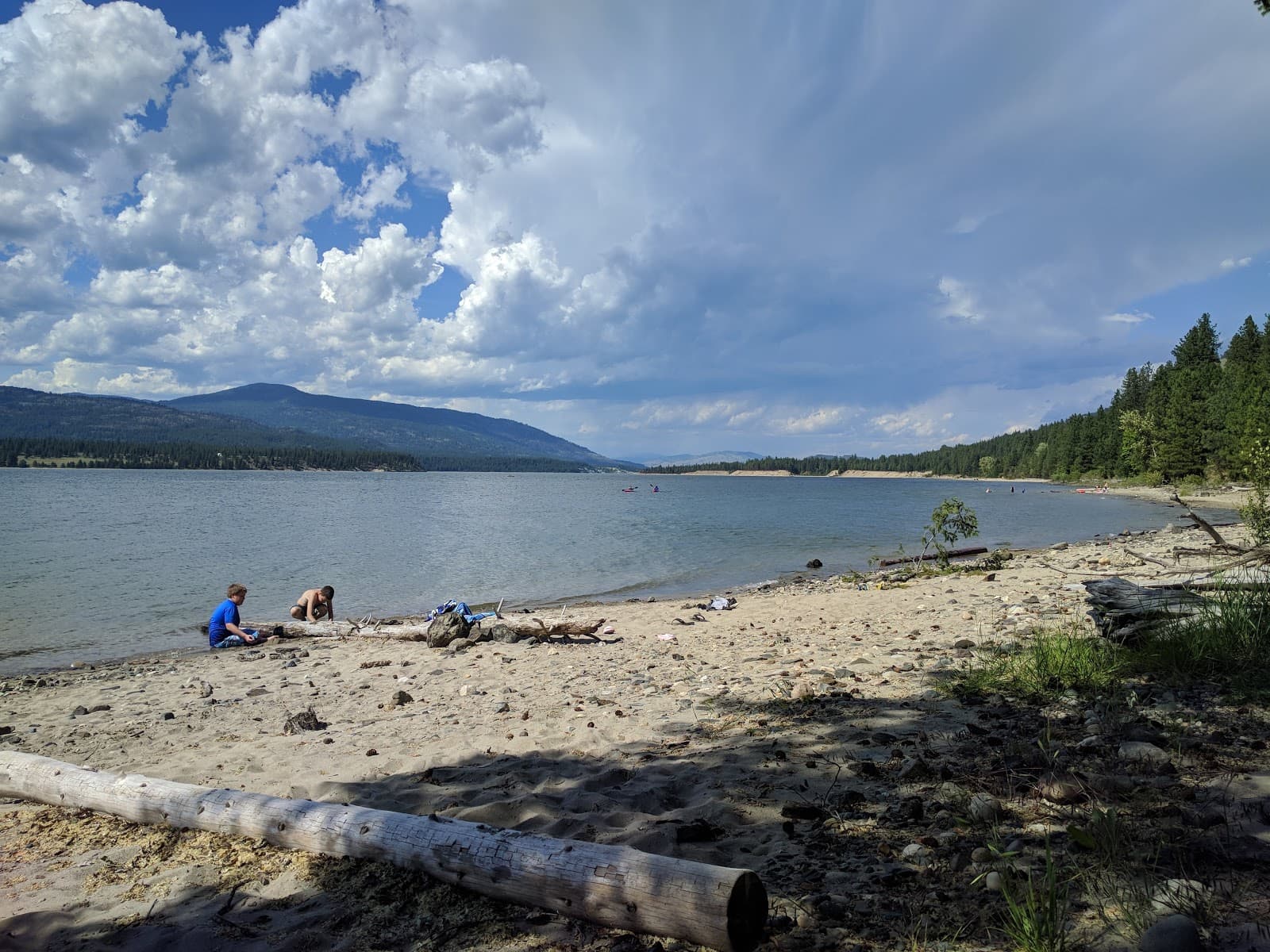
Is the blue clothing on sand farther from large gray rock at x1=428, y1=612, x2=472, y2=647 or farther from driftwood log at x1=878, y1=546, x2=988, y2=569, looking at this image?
driftwood log at x1=878, y1=546, x2=988, y2=569

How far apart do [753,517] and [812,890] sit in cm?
5959

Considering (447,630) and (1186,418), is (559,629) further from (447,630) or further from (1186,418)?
(1186,418)

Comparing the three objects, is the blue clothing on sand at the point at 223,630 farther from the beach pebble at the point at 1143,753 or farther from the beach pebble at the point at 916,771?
the beach pebble at the point at 1143,753

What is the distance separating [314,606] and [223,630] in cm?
215

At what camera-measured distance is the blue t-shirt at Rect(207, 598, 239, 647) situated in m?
16.0

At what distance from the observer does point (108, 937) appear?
12.8 ft

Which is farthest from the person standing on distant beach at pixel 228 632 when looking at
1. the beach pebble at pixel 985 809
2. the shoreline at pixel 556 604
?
the beach pebble at pixel 985 809

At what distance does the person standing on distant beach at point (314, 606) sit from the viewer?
1744cm

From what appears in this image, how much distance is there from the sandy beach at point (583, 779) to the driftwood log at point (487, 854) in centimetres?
12

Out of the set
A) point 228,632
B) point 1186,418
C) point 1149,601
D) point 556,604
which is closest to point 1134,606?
point 1149,601

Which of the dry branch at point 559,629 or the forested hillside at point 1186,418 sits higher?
the forested hillside at point 1186,418

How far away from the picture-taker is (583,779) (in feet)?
19.9

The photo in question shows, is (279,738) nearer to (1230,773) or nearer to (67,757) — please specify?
(67,757)

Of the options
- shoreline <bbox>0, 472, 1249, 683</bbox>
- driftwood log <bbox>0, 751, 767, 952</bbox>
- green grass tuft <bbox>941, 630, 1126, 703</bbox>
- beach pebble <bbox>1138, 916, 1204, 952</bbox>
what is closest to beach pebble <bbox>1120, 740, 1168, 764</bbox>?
green grass tuft <bbox>941, 630, 1126, 703</bbox>
